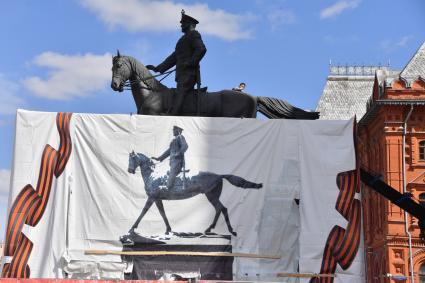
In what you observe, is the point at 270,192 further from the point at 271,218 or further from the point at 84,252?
the point at 84,252

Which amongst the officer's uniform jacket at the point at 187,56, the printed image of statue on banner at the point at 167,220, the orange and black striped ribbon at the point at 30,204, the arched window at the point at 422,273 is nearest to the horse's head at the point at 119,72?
the officer's uniform jacket at the point at 187,56

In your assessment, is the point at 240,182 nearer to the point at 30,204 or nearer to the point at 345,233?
the point at 345,233

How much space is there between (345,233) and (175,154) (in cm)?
428

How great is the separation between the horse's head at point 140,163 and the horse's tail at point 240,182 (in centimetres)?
168

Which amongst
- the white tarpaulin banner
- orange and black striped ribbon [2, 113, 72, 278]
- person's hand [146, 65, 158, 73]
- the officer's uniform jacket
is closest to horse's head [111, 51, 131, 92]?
person's hand [146, 65, 158, 73]

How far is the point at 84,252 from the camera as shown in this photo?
18.0 meters

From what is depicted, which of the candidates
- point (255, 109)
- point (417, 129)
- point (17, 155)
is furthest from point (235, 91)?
point (417, 129)

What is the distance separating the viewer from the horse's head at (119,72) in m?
19.8

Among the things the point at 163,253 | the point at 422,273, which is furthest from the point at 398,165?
the point at 163,253

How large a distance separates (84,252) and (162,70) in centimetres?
519

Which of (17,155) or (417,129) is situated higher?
(417,129)

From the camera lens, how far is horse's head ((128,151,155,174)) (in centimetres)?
1850

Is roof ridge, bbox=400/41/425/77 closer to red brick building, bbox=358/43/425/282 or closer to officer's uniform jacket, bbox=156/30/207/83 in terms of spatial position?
red brick building, bbox=358/43/425/282

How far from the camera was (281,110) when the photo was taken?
2020 cm
